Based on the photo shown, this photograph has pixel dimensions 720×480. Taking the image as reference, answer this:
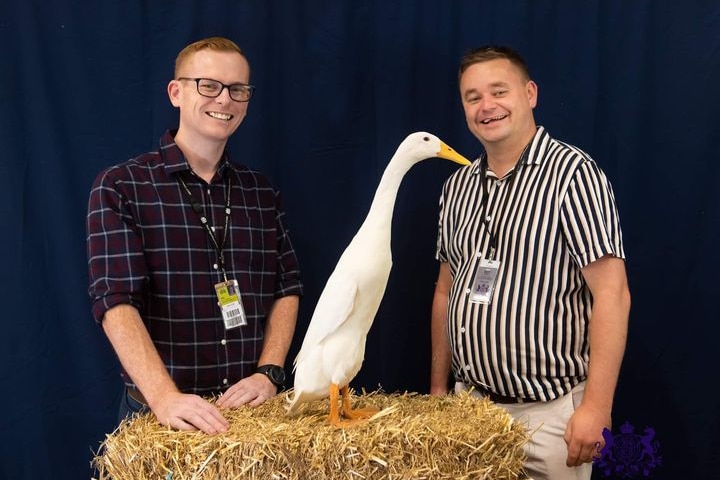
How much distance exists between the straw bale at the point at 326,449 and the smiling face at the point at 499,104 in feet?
2.40

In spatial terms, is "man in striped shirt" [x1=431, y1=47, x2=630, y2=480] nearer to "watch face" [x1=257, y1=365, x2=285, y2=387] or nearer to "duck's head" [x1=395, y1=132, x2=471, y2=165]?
"duck's head" [x1=395, y1=132, x2=471, y2=165]

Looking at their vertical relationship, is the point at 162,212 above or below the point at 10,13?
A: below

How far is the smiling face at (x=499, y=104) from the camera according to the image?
1.73 metres

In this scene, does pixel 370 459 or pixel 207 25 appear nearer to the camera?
pixel 370 459

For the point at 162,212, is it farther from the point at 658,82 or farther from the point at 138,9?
the point at 658,82

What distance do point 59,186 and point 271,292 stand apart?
0.82 metres

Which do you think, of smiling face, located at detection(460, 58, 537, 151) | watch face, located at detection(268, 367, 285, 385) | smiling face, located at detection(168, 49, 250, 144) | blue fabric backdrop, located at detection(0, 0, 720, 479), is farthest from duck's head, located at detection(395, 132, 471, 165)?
blue fabric backdrop, located at detection(0, 0, 720, 479)

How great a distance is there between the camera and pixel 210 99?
1.64 meters

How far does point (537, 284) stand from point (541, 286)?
→ 11mm

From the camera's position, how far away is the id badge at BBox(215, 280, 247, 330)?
165 cm

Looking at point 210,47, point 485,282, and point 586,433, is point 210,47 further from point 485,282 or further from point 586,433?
point 586,433

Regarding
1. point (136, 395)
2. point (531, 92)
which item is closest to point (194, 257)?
point (136, 395)

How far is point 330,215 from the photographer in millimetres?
2242

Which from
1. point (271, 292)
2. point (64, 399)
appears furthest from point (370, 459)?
point (64, 399)
